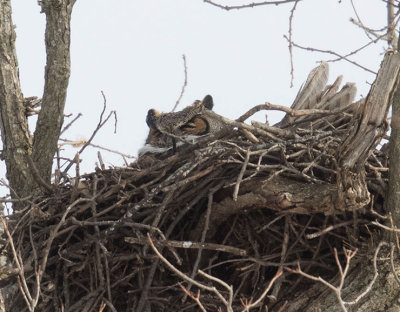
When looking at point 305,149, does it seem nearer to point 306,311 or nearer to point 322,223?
point 322,223

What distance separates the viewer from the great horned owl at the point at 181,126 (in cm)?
419

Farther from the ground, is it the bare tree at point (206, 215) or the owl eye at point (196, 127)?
the owl eye at point (196, 127)

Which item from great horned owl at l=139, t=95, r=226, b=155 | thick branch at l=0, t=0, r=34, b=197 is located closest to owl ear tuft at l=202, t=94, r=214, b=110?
great horned owl at l=139, t=95, r=226, b=155

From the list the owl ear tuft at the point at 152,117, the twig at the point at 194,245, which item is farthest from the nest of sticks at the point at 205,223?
the owl ear tuft at the point at 152,117

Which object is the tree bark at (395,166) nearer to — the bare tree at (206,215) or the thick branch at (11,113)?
the bare tree at (206,215)

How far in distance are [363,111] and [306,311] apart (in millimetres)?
967

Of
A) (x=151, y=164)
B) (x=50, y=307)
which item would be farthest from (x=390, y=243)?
(x=50, y=307)

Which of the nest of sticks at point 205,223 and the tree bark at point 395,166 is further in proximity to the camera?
the nest of sticks at point 205,223

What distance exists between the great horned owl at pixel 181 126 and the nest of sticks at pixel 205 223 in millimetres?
664

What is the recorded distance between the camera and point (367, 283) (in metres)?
2.95

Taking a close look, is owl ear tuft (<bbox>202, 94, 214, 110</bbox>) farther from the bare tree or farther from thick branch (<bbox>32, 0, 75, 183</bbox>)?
thick branch (<bbox>32, 0, 75, 183</bbox>)

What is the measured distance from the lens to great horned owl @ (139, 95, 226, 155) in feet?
13.8

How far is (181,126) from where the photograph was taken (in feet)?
13.9

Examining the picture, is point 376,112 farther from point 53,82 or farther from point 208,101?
point 208,101
